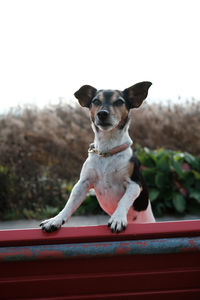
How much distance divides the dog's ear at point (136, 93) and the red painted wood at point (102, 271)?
0.86 m

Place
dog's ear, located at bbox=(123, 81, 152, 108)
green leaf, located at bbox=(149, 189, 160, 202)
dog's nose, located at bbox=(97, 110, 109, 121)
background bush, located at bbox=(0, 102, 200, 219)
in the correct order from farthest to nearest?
1. background bush, located at bbox=(0, 102, 200, 219)
2. green leaf, located at bbox=(149, 189, 160, 202)
3. dog's ear, located at bbox=(123, 81, 152, 108)
4. dog's nose, located at bbox=(97, 110, 109, 121)

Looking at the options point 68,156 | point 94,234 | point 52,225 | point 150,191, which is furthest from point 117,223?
point 68,156

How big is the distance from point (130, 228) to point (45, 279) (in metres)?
0.42

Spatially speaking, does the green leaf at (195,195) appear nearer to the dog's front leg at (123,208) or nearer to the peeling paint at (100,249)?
the dog's front leg at (123,208)

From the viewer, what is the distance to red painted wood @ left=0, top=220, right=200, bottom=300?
1331 millimetres

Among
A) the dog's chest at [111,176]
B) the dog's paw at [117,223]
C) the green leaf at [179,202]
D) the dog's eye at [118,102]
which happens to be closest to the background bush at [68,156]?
the green leaf at [179,202]

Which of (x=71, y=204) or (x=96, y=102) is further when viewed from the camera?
(x=96, y=102)

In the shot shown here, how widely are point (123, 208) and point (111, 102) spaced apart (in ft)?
2.08

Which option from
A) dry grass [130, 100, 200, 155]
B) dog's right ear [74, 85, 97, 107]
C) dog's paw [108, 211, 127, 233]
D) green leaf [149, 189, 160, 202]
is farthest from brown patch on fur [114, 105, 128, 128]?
dry grass [130, 100, 200, 155]

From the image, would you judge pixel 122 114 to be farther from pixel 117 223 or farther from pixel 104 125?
pixel 117 223

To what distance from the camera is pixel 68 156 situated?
530 centimetres

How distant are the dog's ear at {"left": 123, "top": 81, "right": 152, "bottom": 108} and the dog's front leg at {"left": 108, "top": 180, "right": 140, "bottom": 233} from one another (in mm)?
499

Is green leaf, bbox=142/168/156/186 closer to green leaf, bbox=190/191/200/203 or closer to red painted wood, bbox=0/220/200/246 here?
green leaf, bbox=190/191/200/203

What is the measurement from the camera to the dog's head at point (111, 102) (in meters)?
1.83
